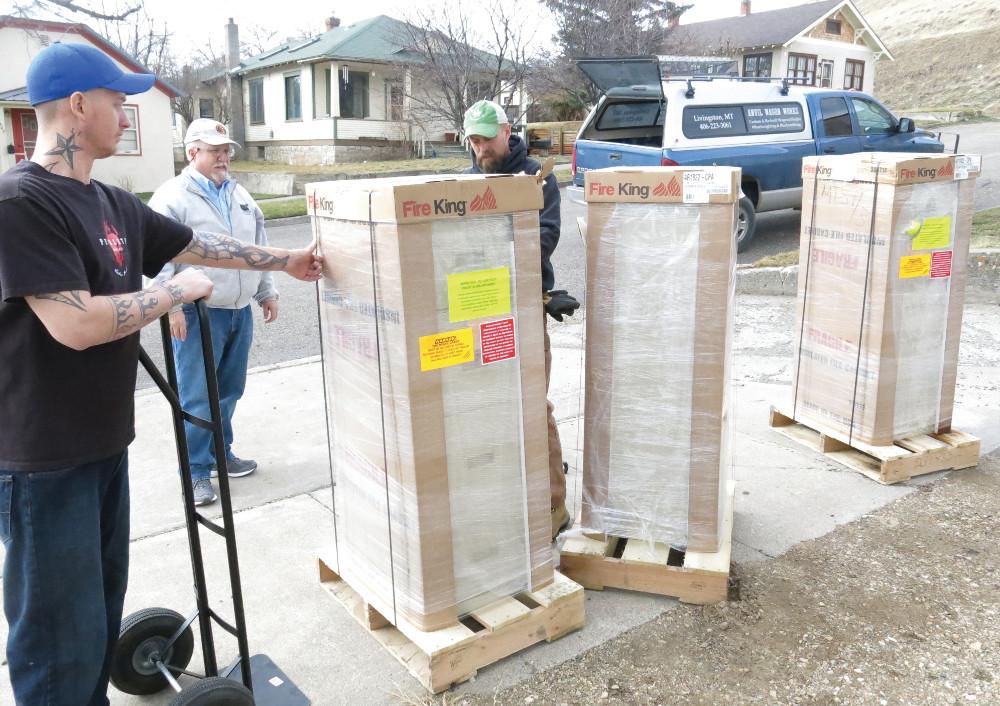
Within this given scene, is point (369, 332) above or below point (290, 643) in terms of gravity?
above

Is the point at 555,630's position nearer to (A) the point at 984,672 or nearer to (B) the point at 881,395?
(A) the point at 984,672

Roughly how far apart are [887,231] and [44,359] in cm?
394

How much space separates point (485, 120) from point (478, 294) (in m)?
1.32

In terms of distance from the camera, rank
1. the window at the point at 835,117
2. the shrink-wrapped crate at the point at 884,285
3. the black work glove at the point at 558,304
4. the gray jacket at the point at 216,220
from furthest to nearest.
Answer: the window at the point at 835,117 → the shrink-wrapped crate at the point at 884,285 → the gray jacket at the point at 216,220 → the black work glove at the point at 558,304

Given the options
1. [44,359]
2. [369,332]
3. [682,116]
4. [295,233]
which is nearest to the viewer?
[44,359]

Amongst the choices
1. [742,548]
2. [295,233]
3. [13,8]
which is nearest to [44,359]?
[742,548]

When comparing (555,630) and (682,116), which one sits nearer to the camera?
(555,630)

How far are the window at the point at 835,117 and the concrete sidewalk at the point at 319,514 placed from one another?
5493 millimetres

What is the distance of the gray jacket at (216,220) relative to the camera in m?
4.18

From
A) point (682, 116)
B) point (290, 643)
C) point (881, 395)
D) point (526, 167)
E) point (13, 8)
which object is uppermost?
point (13, 8)

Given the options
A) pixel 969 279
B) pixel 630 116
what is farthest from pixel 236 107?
pixel 969 279

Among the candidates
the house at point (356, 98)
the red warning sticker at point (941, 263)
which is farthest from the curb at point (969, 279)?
the house at point (356, 98)

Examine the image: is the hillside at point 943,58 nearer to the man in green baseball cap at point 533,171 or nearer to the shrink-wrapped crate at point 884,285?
the shrink-wrapped crate at point 884,285

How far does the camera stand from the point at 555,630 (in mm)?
3121
